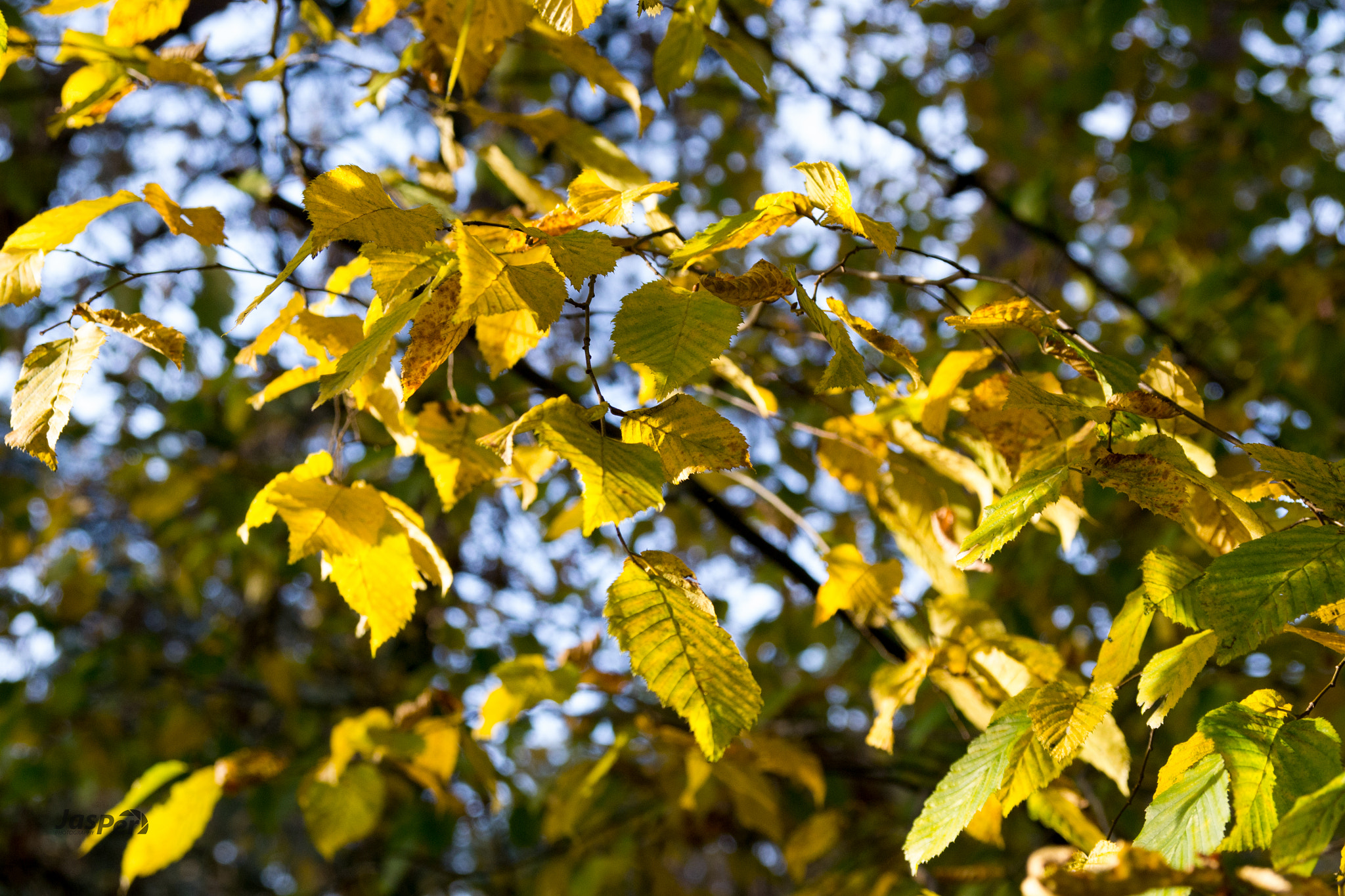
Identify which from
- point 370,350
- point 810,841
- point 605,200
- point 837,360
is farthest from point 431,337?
point 810,841

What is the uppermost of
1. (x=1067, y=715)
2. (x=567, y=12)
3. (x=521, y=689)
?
(x=567, y=12)

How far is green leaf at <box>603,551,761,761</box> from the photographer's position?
2.00 ft

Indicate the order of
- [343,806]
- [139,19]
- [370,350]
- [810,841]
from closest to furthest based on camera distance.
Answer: [370,350] → [139,19] → [343,806] → [810,841]

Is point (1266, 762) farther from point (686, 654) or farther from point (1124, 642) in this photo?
point (686, 654)

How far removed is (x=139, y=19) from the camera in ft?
3.40

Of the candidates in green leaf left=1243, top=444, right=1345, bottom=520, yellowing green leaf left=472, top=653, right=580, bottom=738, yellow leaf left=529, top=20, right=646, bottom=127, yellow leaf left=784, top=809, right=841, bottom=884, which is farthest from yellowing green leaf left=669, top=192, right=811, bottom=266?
yellow leaf left=784, top=809, right=841, bottom=884

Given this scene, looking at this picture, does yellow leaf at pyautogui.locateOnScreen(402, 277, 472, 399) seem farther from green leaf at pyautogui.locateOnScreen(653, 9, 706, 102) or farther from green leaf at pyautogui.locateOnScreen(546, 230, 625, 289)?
green leaf at pyautogui.locateOnScreen(653, 9, 706, 102)

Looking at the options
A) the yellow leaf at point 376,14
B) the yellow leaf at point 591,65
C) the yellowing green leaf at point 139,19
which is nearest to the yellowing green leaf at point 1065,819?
the yellow leaf at point 591,65

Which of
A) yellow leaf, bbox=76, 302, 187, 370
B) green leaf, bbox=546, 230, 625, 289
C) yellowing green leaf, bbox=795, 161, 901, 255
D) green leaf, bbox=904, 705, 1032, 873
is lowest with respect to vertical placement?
green leaf, bbox=904, 705, 1032, 873

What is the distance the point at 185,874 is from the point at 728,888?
184 inches

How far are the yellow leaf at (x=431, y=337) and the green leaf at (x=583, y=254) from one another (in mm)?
83

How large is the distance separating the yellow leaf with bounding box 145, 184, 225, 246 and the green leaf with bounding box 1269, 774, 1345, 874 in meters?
0.94

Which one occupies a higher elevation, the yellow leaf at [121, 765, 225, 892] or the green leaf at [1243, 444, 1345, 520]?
A: the green leaf at [1243, 444, 1345, 520]

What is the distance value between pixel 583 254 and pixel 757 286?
0.45ft
